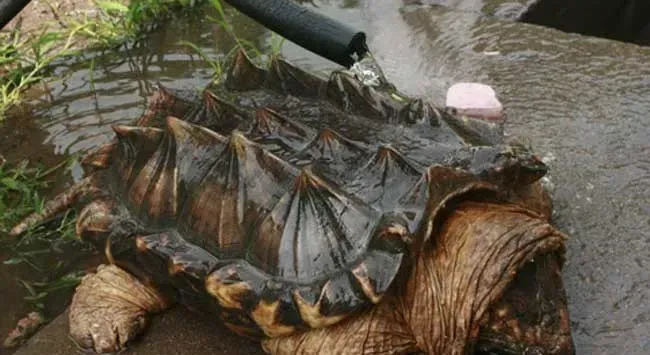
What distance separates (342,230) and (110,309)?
0.98 metres

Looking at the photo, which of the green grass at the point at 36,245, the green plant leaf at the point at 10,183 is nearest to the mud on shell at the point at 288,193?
the green grass at the point at 36,245

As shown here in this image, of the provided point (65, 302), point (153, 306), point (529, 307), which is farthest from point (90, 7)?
point (529, 307)

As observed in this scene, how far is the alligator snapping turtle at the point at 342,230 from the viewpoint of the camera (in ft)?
6.59

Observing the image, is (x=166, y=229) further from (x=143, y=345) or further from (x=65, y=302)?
(x=65, y=302)

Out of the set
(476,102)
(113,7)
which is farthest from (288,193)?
(113,7)

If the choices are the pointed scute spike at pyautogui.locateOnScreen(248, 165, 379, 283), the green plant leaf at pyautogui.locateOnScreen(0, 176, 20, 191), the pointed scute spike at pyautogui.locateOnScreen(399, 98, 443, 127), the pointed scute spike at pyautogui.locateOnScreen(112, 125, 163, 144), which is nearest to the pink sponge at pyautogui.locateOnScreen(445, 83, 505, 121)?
the pointed scute spike at pyautogui.locateOnScreen(399, 98, 443, 127)

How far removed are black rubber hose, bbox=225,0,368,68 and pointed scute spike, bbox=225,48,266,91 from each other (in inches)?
7.4

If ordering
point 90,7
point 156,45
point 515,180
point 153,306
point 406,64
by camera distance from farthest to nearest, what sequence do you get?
point 90,7
point 156,45
point 406,64
point 153,306
point 515,180

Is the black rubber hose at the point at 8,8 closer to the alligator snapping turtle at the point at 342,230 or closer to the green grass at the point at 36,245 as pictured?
the alligator snapping turtle at the point at 342,230

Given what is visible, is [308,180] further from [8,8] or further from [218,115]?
[8,8]

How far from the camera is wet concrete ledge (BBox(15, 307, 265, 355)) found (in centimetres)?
239

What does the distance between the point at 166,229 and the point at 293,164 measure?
1.56 ft

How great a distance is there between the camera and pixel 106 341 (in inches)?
95.5

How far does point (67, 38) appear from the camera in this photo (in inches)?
180
